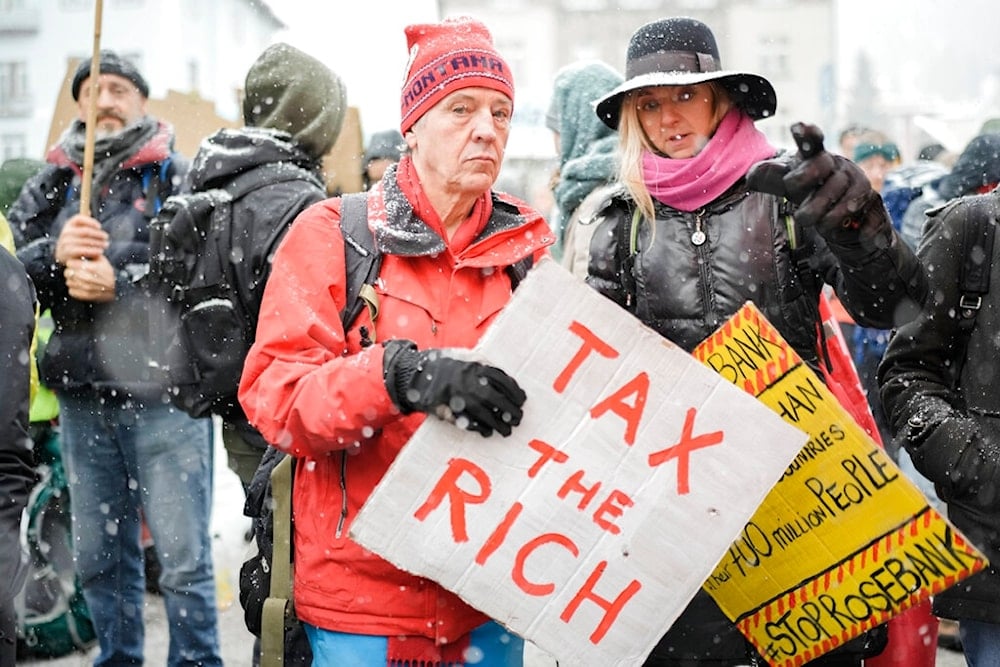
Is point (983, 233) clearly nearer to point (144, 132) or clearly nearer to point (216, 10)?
point (144, 132)

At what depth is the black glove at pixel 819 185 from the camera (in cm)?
250

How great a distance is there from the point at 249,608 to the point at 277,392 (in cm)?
67

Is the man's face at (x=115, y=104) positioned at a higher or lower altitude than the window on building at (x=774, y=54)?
higher

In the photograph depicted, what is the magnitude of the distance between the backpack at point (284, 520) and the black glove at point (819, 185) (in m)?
0.64

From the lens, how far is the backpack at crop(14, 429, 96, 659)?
18.0 feet

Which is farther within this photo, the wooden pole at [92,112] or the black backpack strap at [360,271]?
the wooden pole at [92,112]

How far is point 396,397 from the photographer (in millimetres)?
2404

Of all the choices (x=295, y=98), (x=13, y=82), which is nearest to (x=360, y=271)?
(x=295, y=98)

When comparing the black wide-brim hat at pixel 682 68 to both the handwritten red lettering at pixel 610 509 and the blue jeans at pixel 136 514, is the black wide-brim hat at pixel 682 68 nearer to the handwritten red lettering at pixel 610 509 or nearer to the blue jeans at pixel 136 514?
the handwritten red lettering at pixel 610 509

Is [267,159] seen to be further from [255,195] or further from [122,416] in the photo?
[122,416]

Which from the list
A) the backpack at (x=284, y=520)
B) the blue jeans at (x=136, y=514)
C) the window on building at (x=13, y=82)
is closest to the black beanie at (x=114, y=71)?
the blue jeans at (x=136, y=514)

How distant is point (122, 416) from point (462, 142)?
2.59 meters

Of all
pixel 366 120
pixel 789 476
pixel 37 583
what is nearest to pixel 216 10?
pixel 366 120

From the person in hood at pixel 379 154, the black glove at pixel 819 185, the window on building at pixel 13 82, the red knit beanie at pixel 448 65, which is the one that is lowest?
the window on building at pixel 13 82
